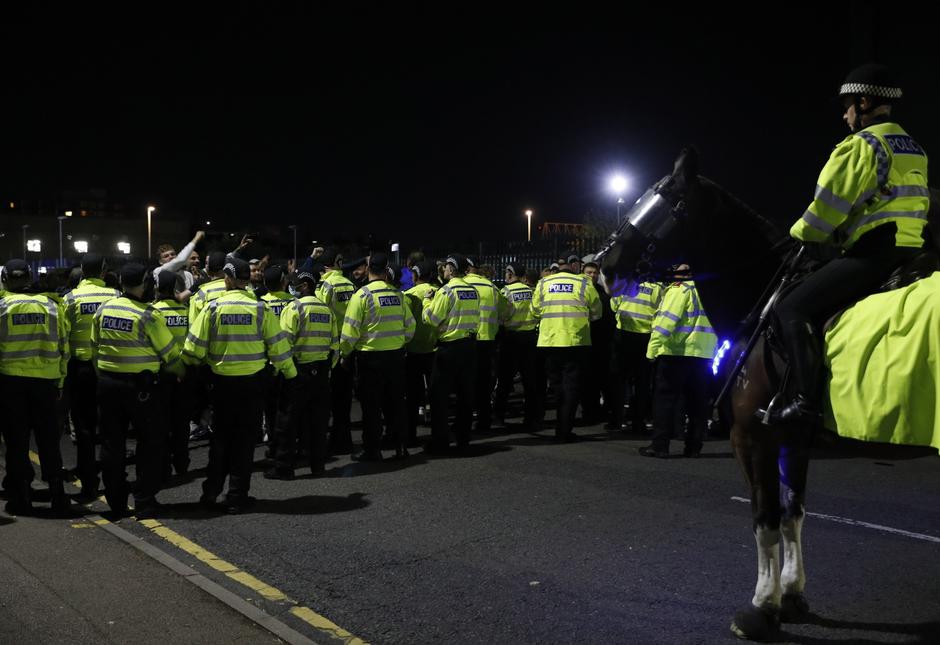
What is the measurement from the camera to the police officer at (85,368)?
28.3ft

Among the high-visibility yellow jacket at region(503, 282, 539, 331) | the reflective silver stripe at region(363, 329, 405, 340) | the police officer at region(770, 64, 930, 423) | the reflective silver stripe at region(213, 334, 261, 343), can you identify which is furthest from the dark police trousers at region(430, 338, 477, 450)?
the police officer at region(770, 64, 930, 423)

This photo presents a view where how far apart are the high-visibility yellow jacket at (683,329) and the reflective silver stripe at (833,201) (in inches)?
232

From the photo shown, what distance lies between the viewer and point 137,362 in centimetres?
766

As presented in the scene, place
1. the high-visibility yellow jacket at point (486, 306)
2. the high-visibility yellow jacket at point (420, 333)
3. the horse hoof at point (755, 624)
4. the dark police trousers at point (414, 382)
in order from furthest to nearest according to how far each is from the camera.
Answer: the high-visibility yellow jacket at point (486, 306)
the dark police trousers at point (414, 382)
the high-visibility yellow jacket at point (420, 333)
the horse hoof at point (755, 624)

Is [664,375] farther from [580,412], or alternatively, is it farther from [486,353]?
[580,412]

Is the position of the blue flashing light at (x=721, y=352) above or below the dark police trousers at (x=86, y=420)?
above

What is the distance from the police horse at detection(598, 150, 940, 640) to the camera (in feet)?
16.3

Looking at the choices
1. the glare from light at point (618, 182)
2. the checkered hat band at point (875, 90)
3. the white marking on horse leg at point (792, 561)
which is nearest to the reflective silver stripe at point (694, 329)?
the white marking on horse leg at point (792, 561)

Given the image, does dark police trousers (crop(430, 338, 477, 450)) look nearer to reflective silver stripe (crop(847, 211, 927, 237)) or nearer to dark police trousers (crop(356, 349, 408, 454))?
dark police trousers (crop(356, 349, 408, 454))

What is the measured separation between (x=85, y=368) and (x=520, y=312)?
6.38 m

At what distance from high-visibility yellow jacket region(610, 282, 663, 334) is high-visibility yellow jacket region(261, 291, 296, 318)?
4.72 metres

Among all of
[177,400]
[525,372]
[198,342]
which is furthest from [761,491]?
[525,372]

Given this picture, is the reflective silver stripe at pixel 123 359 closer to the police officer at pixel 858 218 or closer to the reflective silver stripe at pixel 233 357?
the reflective silver stripe at pixel 233 357

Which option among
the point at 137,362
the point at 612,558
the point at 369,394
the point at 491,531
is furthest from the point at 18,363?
the point at 612,558
